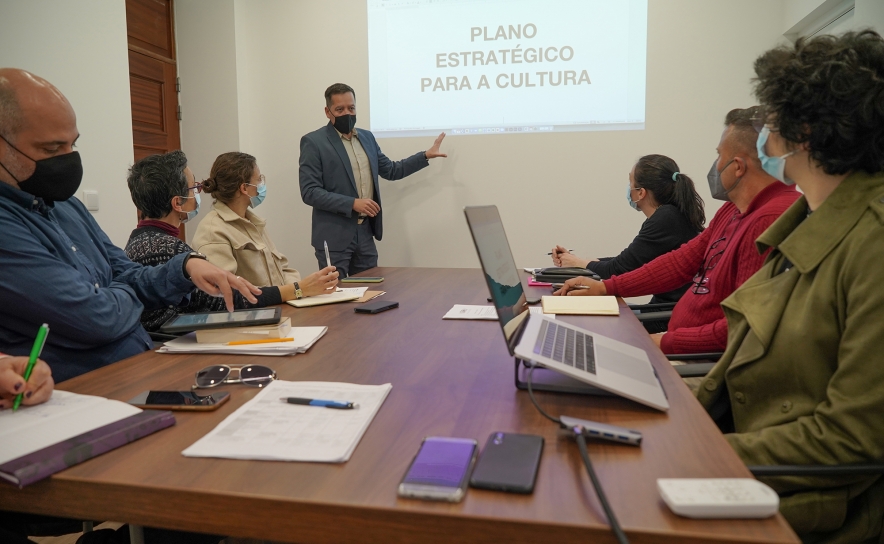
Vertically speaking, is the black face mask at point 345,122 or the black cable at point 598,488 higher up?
the black face mask at point 345,122

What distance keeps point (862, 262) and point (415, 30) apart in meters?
3.88

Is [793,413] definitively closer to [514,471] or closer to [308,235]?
[514,471]

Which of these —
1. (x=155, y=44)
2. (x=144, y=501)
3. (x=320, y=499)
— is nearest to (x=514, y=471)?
(x=320, y=499)

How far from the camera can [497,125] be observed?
4348 millimetres

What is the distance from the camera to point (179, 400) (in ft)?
3.44

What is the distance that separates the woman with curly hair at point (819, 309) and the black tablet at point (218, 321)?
3.35ft

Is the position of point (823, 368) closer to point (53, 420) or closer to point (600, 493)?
point (600, 493)

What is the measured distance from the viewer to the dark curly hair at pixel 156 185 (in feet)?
7.11

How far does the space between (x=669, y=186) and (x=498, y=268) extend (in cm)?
179

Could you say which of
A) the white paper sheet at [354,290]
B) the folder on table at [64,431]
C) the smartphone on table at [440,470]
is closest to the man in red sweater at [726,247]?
the white paper sheet at [354,290]

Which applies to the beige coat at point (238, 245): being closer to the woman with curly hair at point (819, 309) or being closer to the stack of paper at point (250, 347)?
the stack of paper at point (250, 347)

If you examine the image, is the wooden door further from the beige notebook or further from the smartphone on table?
the smartphone on table

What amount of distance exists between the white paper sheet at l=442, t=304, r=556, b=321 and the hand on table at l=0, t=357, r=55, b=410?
1.04 m

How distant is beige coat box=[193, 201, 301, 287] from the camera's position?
2.28 meters
